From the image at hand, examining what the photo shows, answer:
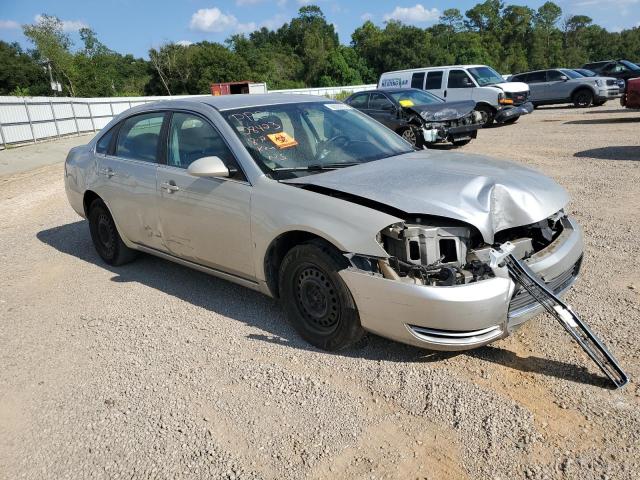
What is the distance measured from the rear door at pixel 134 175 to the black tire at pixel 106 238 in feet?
0.80

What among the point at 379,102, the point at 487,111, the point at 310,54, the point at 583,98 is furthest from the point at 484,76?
the point at 310,54

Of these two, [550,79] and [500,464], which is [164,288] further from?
[550,79]

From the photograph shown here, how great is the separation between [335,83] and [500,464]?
2760 inches

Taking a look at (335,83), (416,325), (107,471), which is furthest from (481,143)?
(335,83)

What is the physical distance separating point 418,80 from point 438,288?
16.7 meters

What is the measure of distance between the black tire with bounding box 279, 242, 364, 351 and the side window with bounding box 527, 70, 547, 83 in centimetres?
2196

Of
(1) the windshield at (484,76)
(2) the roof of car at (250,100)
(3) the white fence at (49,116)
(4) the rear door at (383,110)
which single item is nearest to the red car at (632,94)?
(1) the windshield at (484,76)

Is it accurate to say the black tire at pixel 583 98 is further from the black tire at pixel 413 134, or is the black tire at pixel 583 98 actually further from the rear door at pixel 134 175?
the rear door at pixel 134 175

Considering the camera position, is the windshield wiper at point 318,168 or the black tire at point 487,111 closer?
the windshield wiper at point 318,168

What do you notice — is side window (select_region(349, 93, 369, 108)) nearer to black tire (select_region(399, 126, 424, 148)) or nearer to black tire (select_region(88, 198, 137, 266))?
black tire (select_region(399, 126, 424, 148))

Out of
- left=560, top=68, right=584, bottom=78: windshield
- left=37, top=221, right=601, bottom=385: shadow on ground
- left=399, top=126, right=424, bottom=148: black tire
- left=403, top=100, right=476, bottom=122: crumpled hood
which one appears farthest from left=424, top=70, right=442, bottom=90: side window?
left=37, top=221, right=601, bottom=385: shadow on ground

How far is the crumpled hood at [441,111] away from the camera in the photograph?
1216 cm

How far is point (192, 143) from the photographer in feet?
14.2

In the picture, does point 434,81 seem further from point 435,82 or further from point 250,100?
point 250,100
